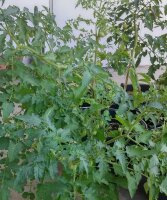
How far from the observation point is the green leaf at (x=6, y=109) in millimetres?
758

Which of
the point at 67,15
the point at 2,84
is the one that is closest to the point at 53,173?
the point at 2,84

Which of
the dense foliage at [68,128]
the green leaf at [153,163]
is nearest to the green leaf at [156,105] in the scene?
the dense foliage at [68,128]

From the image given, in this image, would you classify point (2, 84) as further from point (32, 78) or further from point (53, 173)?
point (53, 173)

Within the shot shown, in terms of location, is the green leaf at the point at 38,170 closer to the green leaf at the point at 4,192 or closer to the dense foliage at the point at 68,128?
the dense foliage at the point at 68,128

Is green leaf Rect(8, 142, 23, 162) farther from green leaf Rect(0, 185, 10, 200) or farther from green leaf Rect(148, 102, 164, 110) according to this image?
green leaf Rect(148, 102, 164, 110)

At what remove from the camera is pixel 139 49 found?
4.76ft

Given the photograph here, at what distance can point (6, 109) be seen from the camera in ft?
2.52

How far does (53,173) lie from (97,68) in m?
0.25

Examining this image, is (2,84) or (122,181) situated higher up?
(2,84)

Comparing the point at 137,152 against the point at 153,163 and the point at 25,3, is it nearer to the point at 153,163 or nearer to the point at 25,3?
the point at 153,163

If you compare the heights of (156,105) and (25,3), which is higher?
(25,3)

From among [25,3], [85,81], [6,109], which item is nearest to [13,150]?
[6,109]

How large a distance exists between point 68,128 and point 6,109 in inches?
6.8

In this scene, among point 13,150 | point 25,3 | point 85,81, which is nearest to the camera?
point 85,81
